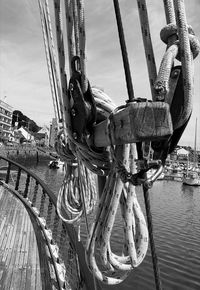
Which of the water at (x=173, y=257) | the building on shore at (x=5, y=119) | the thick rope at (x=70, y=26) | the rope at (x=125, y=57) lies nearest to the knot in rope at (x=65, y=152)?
the thick rope at (x=70, y=26)

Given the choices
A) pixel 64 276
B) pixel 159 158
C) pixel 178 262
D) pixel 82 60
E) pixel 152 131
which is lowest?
pixel 178 262

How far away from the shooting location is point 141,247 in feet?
5.03

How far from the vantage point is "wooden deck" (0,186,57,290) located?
303 cm

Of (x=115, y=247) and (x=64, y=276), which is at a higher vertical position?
(x=64, y=276)

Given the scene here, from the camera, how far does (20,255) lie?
12.4 feet

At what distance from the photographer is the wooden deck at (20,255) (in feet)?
9.95

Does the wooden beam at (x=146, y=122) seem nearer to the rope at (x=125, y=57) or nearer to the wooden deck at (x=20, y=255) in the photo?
the rope at (x=125, y=57)

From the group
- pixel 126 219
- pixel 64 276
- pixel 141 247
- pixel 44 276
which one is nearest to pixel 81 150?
pixel 126 219

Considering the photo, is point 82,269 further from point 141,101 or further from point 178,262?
point 178,262

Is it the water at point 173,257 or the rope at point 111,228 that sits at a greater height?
the rope at point 111,228

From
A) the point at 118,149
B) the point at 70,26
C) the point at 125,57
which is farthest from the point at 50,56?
the point at 118,149

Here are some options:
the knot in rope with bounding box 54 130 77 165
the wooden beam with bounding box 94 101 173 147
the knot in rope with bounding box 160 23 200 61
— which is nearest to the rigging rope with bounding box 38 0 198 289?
the knot in rope with bounding box 160 23 200 61

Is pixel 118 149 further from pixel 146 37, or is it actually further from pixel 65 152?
pixel 65 152

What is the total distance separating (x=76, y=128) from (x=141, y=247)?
0.76m
